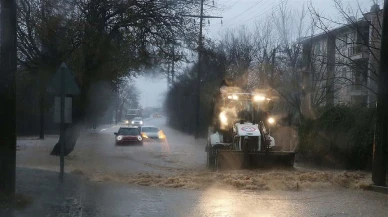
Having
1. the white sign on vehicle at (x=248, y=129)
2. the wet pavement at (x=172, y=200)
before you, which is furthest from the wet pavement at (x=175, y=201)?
the white sign on vehicle at (x=248, y=129)

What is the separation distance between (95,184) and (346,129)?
443 inches

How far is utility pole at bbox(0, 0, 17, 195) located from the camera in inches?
416

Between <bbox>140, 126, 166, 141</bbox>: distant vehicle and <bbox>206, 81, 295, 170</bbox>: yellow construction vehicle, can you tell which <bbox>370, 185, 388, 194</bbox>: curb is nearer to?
<bbox>206, 81, 295, 170</bbox>: yellow construction vehicle

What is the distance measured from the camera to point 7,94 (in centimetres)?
1064

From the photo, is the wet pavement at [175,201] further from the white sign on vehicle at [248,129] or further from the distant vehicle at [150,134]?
the distant vehicle at [150,134]

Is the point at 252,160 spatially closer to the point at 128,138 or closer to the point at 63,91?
the point at 63,91

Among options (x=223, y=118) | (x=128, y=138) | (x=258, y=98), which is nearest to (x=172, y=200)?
(x=223, y=118)

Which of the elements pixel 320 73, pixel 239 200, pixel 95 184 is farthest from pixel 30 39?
pixel 320 73

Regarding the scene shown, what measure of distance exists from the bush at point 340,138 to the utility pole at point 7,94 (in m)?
13.8

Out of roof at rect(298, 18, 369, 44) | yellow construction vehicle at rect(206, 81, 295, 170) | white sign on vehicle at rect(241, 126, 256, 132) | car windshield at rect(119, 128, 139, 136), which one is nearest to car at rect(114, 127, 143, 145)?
car windshield at rect(119, 128, 139, 136)

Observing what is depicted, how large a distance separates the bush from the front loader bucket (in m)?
2.95

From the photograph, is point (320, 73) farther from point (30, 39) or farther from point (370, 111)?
point (30, 39)

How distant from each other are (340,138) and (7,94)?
14927 millimetres

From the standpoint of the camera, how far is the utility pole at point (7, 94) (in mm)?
10570
